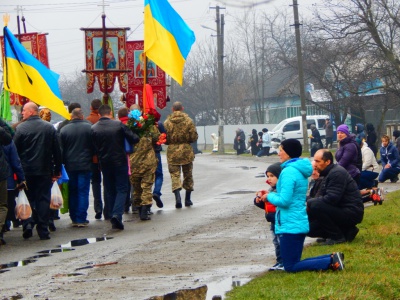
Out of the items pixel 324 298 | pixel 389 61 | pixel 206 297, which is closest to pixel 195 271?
pixel 206 297

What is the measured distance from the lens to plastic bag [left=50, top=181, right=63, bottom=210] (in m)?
13.3

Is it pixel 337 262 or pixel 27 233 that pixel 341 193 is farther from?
pixel 27 233

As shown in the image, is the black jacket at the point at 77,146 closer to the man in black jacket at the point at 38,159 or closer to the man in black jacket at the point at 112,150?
the man in black jacket at the point at 112,150

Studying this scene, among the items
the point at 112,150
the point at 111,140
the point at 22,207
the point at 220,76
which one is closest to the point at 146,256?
the point at 22,207

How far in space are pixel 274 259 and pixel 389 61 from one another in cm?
2782

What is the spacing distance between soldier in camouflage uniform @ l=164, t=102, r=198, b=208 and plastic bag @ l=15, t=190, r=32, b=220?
14.3 ft

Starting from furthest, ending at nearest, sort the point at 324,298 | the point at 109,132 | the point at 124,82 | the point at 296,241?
the point at 124,82 < the point at 109,132 < the point at 296,241 < the point at 324,298

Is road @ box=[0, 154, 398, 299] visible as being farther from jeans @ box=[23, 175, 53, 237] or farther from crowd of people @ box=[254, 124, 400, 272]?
crowd of people @ box=[254, 124, 400, 272]

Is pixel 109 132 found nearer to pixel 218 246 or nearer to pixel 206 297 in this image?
pixel 218 246

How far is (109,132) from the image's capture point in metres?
13.8

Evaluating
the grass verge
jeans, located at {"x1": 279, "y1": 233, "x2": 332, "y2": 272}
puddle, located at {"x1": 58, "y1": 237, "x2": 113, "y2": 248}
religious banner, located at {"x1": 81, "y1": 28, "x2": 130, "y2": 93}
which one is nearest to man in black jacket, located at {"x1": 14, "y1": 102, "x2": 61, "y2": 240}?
puddle, located at {"x1": 58, "y1": 237, "x2": 113, "y2": 248}

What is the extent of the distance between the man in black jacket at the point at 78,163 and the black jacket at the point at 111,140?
0.21 meters

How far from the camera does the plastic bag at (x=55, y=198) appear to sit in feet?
43.7

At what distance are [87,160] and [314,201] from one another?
4.70 m
